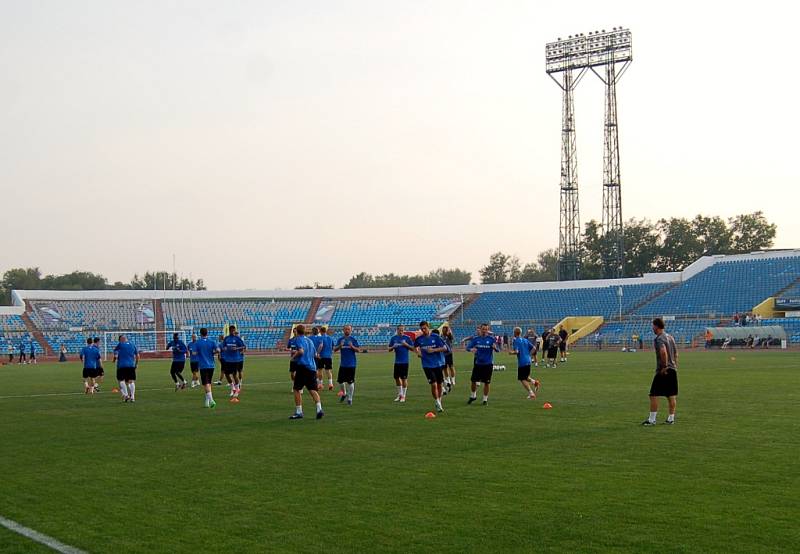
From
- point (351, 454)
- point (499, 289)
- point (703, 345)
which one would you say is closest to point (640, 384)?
point (351, 454)

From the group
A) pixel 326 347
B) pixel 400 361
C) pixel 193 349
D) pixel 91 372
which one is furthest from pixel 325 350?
pixel 91 372

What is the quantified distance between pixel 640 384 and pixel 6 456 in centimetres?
1860

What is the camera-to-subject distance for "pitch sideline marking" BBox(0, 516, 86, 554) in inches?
319

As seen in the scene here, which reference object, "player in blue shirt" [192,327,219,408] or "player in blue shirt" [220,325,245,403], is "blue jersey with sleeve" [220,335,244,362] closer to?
"player in blue shirt" [220,325,245,403]

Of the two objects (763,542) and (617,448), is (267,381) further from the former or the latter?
(763,542)

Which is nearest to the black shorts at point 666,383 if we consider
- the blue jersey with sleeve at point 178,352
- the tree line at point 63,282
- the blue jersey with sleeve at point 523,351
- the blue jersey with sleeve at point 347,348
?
the blue jersey with sleeve at point 523,351

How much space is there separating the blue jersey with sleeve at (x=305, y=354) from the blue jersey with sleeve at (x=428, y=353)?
116 inches

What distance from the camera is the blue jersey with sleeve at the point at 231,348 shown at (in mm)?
24688

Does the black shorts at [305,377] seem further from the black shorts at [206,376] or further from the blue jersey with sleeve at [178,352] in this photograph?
the blue jersey with sleeve at [178,352]

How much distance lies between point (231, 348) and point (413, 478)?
14096mm

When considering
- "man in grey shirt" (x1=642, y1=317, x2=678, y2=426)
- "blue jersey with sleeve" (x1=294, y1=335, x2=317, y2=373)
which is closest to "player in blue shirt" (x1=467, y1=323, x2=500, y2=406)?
"blue jersey with sleeve" (x1=294, y1=335, x2=317, y2=373)

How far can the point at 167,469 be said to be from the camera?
12570mm

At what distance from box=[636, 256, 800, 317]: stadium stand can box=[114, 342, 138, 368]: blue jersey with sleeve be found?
57948mm

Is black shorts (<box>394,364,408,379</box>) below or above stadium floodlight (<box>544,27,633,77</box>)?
below
